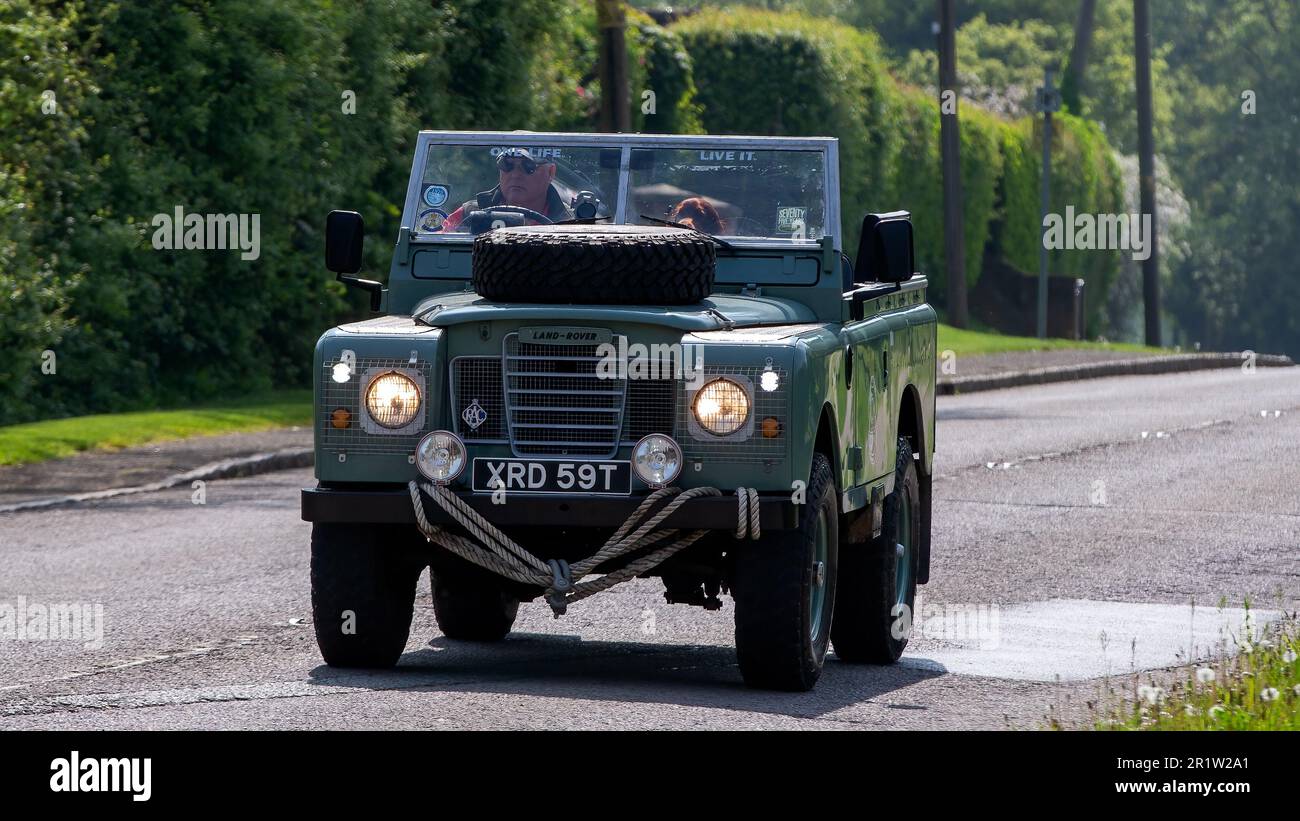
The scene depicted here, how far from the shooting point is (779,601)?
850 centimetres

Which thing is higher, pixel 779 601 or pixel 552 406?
pixel 552 406

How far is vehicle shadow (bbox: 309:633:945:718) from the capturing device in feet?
27.9

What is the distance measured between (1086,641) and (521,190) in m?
3.24

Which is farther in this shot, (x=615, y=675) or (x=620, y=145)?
(x=620, y=145)

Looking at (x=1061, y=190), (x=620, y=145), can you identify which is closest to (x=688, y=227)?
(x=620, y=145)

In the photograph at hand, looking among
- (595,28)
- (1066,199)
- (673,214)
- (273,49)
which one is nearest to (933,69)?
(1066,199)

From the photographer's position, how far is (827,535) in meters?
8.97

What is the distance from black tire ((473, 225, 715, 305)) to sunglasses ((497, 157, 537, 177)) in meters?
1.41

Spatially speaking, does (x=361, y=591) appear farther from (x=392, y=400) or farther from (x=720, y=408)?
(x=720, y=408)

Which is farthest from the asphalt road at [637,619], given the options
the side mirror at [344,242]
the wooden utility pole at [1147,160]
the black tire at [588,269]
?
the wooden utility pole at [1147,160]

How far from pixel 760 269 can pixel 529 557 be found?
1.99 meters

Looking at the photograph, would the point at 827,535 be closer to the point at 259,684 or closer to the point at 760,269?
the point at 760,269

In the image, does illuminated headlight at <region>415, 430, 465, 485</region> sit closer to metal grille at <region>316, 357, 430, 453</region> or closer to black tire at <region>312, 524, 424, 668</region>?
metal grille at <region>316, 357, 430, 453</region>

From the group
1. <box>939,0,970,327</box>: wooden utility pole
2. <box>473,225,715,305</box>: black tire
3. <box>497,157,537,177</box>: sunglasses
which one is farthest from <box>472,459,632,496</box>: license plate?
<box>939,0,970,327</box>: wooden utility pole
